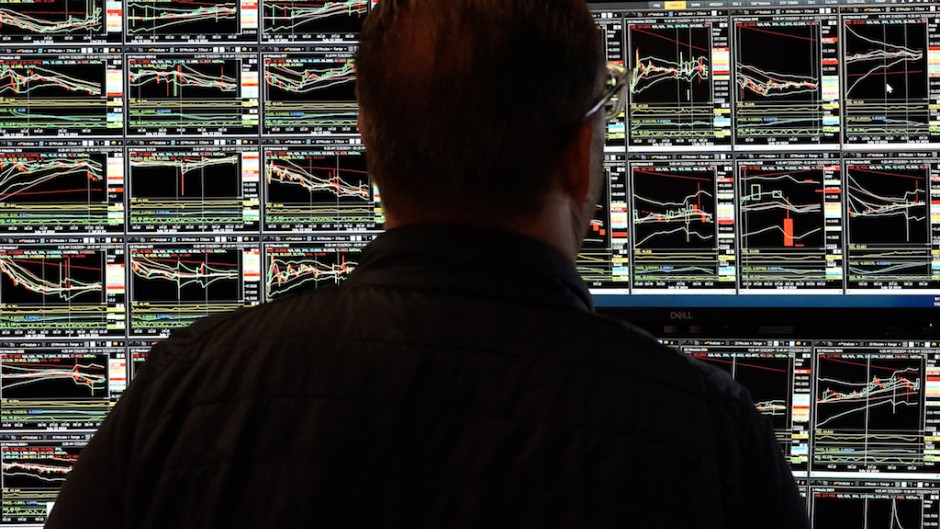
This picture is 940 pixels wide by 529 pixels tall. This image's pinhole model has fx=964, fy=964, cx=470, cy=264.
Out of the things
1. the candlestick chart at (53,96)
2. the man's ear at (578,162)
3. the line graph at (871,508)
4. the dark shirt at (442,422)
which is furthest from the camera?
the candlestick chart at (53,96)

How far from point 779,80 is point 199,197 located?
121 cm

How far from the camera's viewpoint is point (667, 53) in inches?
77.4

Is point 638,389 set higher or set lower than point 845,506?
higher

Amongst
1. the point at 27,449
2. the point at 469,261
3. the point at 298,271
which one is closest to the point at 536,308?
the point at 469,261

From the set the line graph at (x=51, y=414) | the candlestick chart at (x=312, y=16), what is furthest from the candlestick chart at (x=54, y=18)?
the line graph at (x=51, y=414)

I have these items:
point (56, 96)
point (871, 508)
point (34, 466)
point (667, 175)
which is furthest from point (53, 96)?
point (871, 508)

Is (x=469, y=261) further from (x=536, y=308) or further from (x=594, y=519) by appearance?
(x=594, y=519)

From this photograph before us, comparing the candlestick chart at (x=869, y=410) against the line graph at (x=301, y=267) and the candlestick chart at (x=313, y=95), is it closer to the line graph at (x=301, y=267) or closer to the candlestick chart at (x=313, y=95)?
the line graph at (x=301, y=267)

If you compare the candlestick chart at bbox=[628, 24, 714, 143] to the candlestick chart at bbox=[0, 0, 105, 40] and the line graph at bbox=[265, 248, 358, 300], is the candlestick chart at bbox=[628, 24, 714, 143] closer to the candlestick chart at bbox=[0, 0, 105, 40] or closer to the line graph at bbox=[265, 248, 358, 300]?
the line graph at bbox=[265, 248, 358, 300]

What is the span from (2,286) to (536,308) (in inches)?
59.3

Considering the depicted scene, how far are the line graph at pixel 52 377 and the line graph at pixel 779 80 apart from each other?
4.63 feet

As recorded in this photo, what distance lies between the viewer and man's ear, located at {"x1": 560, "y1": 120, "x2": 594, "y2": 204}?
968 mm

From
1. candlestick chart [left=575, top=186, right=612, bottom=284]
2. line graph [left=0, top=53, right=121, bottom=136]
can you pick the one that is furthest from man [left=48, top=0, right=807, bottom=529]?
line graph [left=0, top=53, right=121, bottom=136]

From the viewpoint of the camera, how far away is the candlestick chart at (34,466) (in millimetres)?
1992
